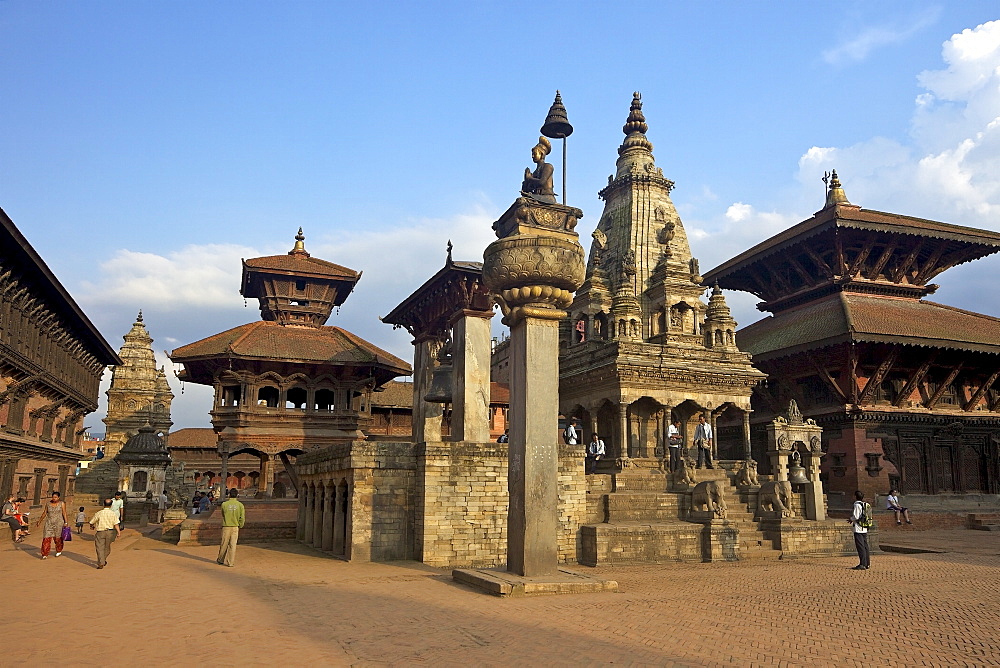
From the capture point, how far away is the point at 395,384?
4238cm

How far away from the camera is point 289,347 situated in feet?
100

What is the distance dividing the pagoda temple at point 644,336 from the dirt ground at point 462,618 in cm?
1480

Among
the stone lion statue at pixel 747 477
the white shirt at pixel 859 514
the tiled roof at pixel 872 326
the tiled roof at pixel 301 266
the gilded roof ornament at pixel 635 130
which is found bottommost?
the white shirt at pixel 859 514

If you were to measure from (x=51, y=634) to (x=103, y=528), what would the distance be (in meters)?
6.98

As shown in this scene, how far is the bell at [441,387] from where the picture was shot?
57.2ft

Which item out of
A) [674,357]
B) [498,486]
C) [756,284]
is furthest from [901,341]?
[498,486]

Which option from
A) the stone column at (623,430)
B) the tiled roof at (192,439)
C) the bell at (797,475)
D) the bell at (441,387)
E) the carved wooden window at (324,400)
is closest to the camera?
the bell at (441,387)

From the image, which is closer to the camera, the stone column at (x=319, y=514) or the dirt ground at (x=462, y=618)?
the dirt ground at (x=462, y=618)

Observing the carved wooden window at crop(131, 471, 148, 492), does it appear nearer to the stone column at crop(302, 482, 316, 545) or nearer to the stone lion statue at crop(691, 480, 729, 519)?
the stone column at crop(302, 482, 316, 545)

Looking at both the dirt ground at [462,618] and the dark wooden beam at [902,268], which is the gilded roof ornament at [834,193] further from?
the dirt ground at [462,618]

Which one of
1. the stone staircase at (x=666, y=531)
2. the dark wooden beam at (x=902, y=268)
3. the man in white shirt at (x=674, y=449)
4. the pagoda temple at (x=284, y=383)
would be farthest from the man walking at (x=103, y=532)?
the dark wooden beam at (x=902, y=268)

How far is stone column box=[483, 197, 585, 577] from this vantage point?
11.1 meters

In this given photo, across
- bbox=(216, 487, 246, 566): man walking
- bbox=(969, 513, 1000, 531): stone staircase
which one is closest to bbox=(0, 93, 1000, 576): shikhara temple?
bbox=(969, 513, 1000, 531): stone staircase

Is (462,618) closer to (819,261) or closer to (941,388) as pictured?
(941,388)
